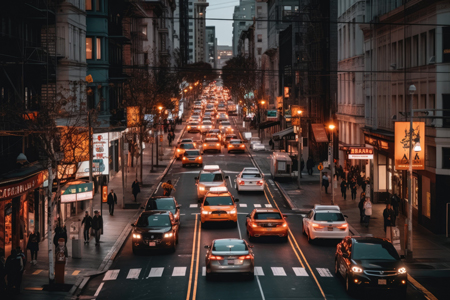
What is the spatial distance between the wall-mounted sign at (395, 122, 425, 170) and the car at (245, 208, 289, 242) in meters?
5.87

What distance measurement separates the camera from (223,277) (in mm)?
24047

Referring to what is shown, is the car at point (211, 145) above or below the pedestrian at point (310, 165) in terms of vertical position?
above

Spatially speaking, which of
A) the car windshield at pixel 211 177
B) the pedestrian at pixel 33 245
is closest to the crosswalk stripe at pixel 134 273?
the pedestrian at pixel 33 245

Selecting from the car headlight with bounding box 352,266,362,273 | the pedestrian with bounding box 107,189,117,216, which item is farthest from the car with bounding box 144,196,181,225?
the car headlight with bounding box 352,266,362,273

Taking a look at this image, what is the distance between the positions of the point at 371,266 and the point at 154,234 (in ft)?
35.2

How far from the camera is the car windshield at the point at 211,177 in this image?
47.0 metres

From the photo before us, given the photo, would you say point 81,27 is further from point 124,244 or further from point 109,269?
point 109,269

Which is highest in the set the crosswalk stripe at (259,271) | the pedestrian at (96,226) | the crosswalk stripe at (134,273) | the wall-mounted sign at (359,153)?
the wall-mounted sign at (359,153)


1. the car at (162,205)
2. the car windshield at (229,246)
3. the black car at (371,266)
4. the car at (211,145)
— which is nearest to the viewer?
the black car at (371,266)

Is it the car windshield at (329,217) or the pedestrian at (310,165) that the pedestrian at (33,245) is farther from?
the pedestrian at (310,165)

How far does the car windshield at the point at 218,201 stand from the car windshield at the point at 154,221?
6.12m

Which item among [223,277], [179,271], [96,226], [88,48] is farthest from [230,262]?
[88,48]

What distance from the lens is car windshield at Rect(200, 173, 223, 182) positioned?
154ft

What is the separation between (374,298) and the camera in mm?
21641
